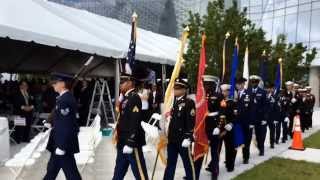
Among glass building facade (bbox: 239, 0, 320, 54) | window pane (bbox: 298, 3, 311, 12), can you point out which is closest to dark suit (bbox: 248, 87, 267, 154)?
glass building facade (bbox: 239, 0, 320, 54)

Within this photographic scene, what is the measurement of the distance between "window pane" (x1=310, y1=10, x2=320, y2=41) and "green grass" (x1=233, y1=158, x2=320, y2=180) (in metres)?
41.2

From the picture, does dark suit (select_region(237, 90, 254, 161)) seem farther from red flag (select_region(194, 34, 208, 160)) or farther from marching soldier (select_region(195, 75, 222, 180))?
red flag (select_region(194, 34, 208, 160))

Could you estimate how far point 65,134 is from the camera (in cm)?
638

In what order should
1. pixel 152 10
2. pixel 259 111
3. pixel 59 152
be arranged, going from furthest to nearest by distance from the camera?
pixel 152 10, pixel 259 111, pixel 59 152

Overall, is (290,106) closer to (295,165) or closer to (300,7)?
(295,165)

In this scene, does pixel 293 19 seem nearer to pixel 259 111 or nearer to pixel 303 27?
pixel 303 27

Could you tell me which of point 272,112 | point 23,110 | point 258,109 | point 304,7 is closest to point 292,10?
point 304,7

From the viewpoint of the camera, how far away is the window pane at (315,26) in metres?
49.4

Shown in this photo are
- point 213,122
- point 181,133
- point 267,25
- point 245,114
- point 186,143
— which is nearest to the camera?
point 186,143

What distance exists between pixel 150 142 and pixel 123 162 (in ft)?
17.0

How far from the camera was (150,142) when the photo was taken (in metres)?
12.0

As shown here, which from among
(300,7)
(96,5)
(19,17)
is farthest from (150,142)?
(96,5)

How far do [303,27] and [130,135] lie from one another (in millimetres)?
47721

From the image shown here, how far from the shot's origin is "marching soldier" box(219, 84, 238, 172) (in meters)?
8.91
